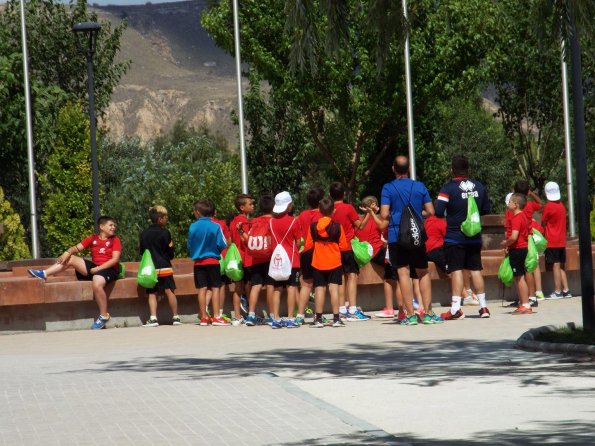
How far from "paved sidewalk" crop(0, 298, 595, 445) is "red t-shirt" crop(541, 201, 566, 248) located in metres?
4.92

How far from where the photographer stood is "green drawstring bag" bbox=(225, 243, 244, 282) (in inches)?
770

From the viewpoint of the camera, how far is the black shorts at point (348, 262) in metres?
19.5

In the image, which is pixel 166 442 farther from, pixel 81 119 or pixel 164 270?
pixel 81 119

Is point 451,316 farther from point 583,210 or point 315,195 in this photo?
point 583,210

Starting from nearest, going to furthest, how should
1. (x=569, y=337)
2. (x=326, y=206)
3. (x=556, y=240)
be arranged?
(x=569, y=337), (x=326, y=206), (x=556, y=240)

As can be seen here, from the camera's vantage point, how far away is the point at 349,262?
64.4ft

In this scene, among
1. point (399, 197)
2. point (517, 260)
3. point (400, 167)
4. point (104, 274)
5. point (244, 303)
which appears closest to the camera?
point (400, 167)

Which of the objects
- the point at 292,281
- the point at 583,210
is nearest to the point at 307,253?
the point at 292,281

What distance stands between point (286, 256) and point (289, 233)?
303 millimetres

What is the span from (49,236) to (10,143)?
22.1 ft

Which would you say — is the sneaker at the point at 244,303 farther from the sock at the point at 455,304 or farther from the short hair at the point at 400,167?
the short hair at the point at 400,167

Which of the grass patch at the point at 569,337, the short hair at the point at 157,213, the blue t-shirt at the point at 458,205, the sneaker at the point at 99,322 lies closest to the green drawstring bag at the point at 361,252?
the blue t-shirt at the point at 458,205

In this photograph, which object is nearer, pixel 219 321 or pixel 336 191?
pixel 336 191

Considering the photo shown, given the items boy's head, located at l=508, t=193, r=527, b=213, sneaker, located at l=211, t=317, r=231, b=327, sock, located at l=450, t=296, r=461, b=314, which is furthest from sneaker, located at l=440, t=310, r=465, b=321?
sneaker, located at l=211, t=317, r=231, b=327
